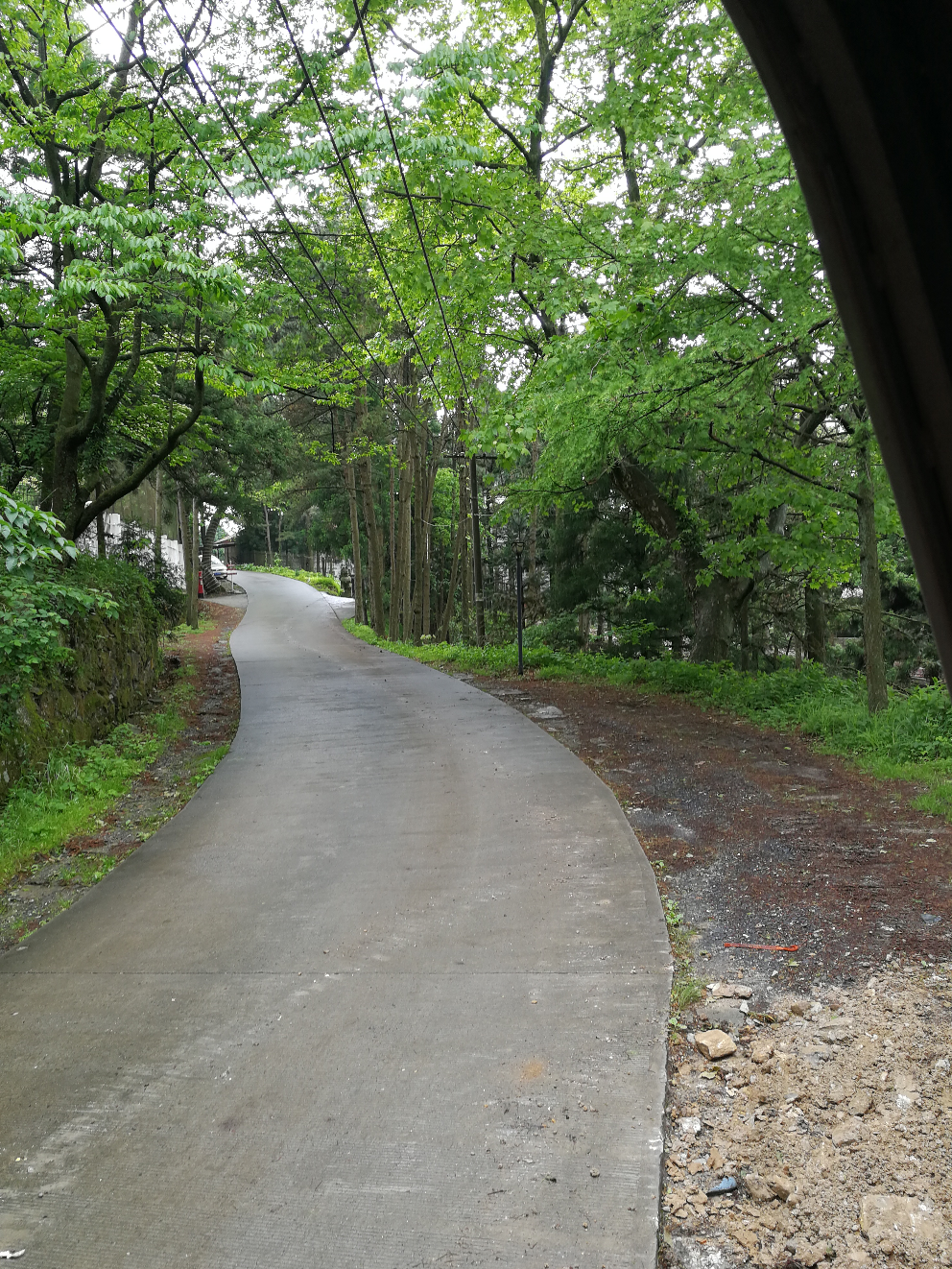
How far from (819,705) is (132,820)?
7712 mm

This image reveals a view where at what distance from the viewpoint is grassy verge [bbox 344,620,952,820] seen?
25.5 feet

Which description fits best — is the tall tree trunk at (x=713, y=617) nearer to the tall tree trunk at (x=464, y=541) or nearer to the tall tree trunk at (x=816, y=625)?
the tall tree trunk at (x=816, y=625)

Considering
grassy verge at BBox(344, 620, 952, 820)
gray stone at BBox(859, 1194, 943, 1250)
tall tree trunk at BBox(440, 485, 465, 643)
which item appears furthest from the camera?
tall tree trunk at BBox(440, 485, 465, 643)

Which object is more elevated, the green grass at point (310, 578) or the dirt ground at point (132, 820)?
the green grass at point (310, 578)

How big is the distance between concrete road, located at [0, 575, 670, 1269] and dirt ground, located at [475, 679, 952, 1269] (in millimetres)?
191

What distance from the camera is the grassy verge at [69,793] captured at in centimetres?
616

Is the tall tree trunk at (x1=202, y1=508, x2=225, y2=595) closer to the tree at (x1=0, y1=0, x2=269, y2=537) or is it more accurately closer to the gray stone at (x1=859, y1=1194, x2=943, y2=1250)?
the tree at (x1=0, y1=0, x2=269, y2=537)

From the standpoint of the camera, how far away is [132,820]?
23.4 ft

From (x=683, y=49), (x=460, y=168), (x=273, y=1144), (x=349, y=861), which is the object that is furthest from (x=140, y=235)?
(x=273, y=1144)

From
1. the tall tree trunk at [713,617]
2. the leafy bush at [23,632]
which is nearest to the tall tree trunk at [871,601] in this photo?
the tall tree trunk at [713,617]

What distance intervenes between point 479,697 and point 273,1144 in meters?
10.2

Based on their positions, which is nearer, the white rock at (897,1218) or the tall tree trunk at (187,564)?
the white rock at (897,1218)

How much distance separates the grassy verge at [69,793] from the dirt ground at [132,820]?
0.33ft

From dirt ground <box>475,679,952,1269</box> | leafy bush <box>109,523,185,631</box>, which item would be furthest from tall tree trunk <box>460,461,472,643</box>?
dirt ground <box>475,679,952,1269</box>
